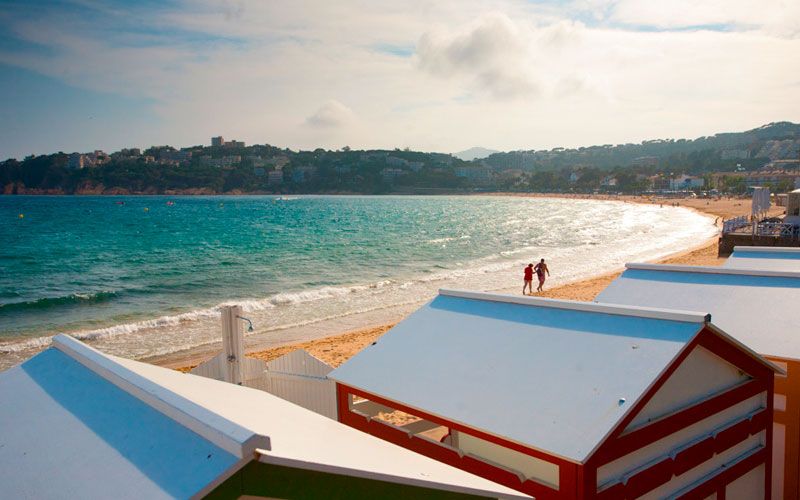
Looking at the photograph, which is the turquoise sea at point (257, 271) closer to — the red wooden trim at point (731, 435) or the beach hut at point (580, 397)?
the beach hut at point (580, 397)

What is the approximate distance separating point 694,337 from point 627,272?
210 inches

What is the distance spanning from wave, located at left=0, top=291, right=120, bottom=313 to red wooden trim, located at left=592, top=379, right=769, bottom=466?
3212 cm

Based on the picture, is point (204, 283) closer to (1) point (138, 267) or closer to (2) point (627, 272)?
(1) point (138, 267)

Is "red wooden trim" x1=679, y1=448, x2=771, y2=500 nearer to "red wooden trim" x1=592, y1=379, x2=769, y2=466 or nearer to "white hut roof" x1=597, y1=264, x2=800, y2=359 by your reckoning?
"red wooden trim" x1=592, y1=379, x2=769, y2=466

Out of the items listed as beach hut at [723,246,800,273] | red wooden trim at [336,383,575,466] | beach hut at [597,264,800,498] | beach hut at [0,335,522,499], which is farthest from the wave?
beach hut at [0,335,522,499]

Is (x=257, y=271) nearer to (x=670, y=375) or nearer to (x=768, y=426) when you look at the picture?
(x=768, y=426)

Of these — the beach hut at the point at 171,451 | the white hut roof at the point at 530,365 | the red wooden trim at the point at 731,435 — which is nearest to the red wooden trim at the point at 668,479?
the red wooden trim at the point at 731,435

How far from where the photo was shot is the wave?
30562mm

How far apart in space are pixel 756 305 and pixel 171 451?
27.7 ft

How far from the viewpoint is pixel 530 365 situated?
6.05m

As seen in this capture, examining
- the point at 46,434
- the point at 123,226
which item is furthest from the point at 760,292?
the point at 123,226

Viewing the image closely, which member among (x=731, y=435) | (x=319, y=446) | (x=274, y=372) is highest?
(x=319, y=446)

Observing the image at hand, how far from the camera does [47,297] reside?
33375 millimetres

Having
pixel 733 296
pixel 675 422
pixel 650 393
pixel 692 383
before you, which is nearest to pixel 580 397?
pixel 650 393
